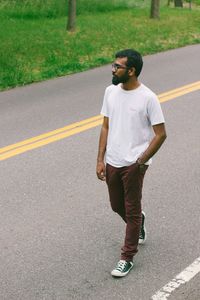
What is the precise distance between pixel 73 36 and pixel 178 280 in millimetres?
14114

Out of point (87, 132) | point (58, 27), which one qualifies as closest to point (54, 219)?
point (87, 132)

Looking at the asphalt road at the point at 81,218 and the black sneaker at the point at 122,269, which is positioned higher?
the black sneaker at the point at 122,269

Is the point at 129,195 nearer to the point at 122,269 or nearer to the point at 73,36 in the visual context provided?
the point at 122,269

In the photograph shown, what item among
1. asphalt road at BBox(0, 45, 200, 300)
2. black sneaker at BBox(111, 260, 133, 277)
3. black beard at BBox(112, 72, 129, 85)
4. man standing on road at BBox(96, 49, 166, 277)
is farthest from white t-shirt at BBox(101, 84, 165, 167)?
asphalt road at BBox(0, 45, 200, 300)

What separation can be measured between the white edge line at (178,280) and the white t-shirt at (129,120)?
984 millimetres

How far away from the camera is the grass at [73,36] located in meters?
15.0

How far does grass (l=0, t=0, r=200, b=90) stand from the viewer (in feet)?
49.3

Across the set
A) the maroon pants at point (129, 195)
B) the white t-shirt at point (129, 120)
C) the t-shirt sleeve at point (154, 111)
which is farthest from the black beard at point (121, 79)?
the maroon pants at point (129, 195)

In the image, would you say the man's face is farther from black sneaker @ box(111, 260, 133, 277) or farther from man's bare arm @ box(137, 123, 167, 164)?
black sneaker @ box(111, 260, 133, 277)

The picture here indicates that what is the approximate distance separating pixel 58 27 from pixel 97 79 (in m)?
6.45

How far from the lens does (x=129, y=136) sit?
5016mm

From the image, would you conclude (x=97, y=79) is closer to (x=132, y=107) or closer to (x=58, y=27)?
(x=58, y=27)

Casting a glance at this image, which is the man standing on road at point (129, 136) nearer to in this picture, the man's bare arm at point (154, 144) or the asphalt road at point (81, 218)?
the man's bare arm at point (154, 144)

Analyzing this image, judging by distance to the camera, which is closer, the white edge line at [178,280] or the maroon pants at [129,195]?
the white edge line at [178,280]
